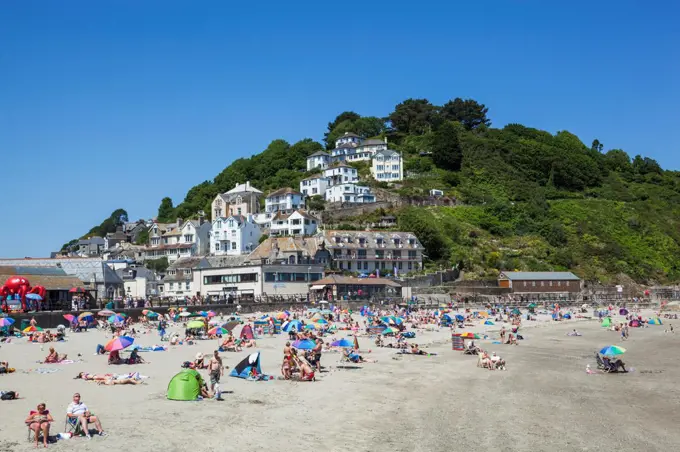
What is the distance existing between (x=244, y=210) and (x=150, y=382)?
79.4 m

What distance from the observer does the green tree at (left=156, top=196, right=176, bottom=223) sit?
12257 cm

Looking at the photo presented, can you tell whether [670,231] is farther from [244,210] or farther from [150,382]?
[150,382]

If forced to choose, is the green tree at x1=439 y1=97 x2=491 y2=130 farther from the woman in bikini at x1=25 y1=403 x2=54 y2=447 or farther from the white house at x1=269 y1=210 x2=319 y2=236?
the woman in bikini at x1=25 y1=403 x2=54 y2=447

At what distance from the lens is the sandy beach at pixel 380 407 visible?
44.4 ft

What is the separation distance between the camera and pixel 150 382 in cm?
2005

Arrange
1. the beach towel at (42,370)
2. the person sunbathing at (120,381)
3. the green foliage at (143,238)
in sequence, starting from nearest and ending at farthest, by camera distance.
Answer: the person sunbathing at (120,381) < the beach towel at (42,370) < the green foliage at (143,238)

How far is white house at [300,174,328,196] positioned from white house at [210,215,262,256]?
43.7 ft

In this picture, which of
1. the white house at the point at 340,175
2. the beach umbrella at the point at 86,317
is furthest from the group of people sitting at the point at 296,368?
the white house at the point at 340,175

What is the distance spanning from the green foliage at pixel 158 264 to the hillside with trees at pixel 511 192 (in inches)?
618

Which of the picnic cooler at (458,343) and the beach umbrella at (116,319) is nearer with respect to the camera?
the picnic cooler at (458,343)

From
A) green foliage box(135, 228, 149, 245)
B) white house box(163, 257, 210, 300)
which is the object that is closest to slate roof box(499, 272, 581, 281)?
white house box(163, 257, 210, 300)

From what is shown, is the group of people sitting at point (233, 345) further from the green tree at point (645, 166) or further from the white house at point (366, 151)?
the green tree at point (645, 166)

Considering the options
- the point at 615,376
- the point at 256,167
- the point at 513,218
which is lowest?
the point at 615,376

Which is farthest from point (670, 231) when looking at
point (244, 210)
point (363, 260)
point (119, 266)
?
point (119, 266)
